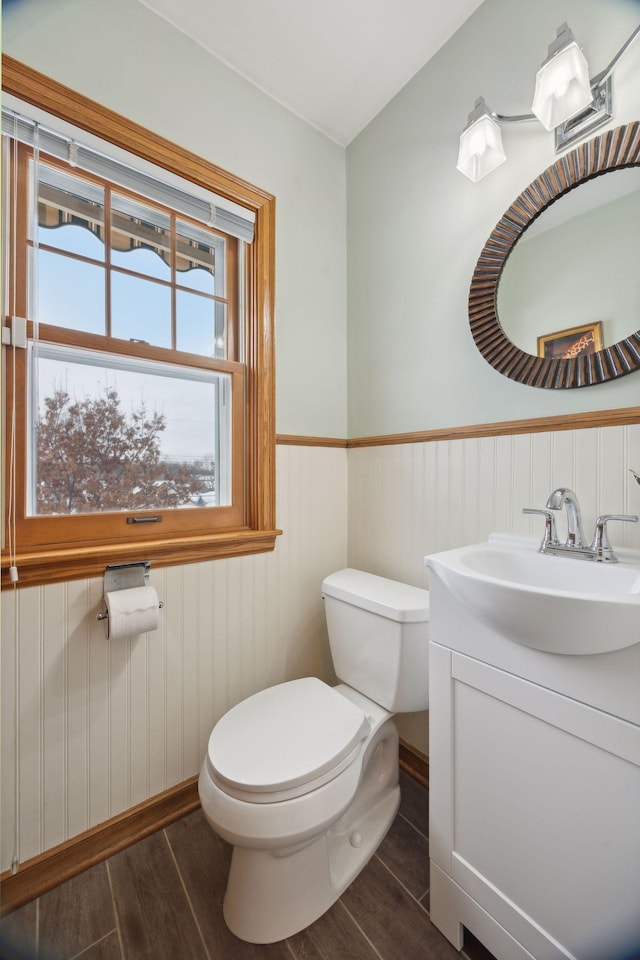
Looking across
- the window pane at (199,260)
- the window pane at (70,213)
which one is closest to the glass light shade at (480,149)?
the window pane at (199,260)

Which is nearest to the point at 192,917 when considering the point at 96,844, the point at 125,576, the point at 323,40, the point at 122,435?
the point at 96,844

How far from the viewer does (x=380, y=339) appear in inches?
66.7

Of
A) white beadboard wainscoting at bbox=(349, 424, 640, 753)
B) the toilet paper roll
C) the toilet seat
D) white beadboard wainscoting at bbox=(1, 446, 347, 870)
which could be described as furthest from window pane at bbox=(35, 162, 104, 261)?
the toilet seat

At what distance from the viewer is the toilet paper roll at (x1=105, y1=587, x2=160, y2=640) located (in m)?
1.17

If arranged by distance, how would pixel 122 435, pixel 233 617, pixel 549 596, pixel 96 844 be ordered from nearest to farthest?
1. pixel 549 596
2. pixel 96 844
3. pixel 122 435
4. pixel 233 617

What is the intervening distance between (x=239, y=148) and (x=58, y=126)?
0.60 m

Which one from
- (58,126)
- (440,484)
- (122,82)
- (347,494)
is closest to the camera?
(58,126)

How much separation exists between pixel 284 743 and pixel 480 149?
1.73 metres

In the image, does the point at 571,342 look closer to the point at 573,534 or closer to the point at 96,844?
the point at 573,534

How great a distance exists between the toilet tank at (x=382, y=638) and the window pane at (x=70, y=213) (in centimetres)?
133

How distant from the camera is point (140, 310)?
1.38 metres

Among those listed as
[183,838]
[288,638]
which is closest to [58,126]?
[288,638]

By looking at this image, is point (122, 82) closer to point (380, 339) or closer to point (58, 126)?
point (58, 126)

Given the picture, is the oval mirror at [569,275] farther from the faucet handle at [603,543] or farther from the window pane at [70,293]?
the window pane at [70,293]
